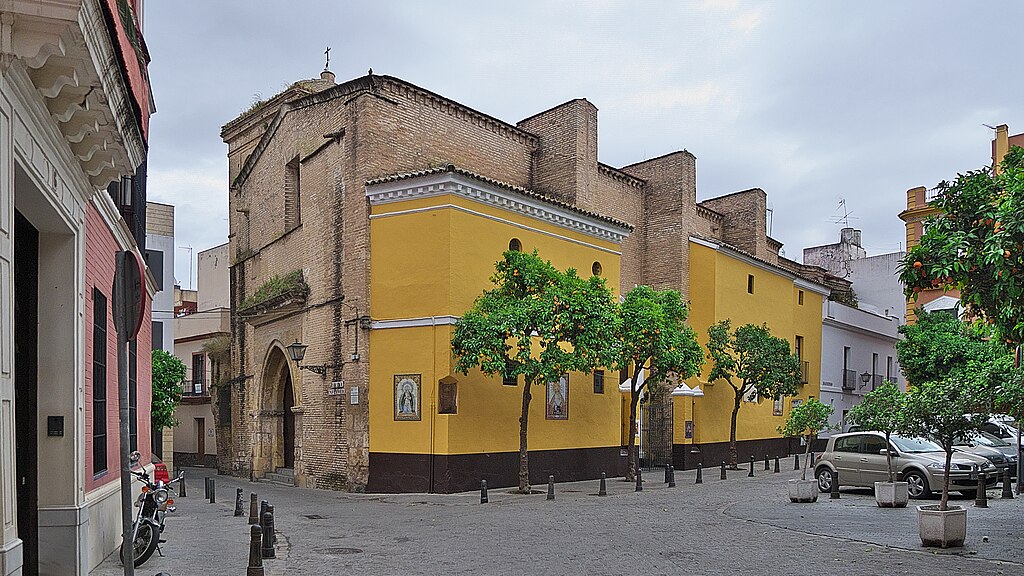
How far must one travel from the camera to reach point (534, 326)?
68.1 ft

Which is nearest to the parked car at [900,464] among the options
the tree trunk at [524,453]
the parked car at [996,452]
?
the parked car at [996,452]

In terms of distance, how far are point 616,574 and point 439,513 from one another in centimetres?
769

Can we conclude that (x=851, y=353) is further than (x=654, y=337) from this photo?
Yes

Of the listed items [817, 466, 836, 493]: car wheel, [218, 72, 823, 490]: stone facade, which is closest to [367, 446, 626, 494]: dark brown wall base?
[218, 72, 823, 490]: stone facade

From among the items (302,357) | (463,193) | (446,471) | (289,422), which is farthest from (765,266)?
(302,357)

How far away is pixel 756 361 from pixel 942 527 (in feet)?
60.2

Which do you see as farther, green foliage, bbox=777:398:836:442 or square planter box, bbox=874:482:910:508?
green foliage, bbox=777:398:836:442

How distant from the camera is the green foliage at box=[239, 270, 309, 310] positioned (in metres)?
25.1

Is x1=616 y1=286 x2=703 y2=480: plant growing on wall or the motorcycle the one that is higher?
x1=616 y1=286 x2=703 y2=480: plant growing on wall

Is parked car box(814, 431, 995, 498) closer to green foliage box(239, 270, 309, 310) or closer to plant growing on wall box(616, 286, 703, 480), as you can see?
plant growing on wall box(616, 286, 703, 480)

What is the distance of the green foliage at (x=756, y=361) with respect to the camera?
30516mm

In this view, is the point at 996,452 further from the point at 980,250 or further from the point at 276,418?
the point at 276,418

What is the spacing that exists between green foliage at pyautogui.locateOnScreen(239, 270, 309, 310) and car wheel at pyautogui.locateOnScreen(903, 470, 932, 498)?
51.1ft

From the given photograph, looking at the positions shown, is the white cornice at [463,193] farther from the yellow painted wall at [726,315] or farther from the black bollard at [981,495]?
the black bollard at [981,495]
